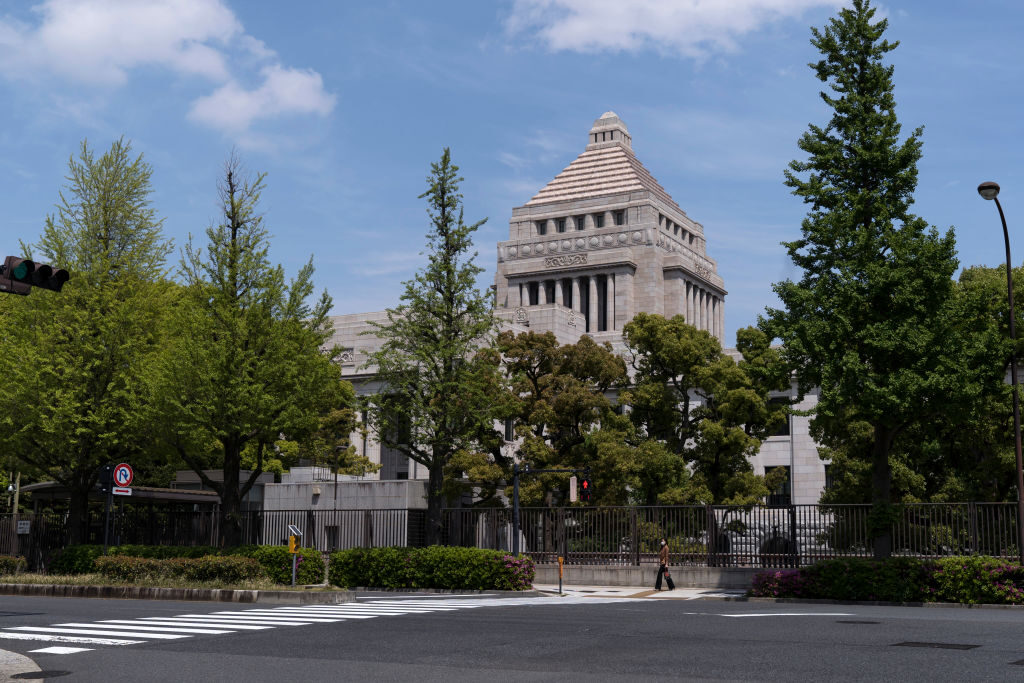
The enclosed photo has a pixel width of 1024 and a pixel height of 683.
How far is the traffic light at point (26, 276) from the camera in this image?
14.7 meters

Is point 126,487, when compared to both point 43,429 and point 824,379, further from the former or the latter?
point 824,379

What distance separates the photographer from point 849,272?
→ 2897 cm

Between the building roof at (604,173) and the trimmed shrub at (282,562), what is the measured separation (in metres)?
89.2

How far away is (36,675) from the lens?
11.9 m

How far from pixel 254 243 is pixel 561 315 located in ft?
152

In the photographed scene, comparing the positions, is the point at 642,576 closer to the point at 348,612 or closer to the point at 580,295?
the point at 348,612

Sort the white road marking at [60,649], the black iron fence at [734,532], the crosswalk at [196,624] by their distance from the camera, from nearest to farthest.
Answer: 1. the white road marking at [60,649]
2. the crosswalk at [196,624]
3. the black iron fence at [734,532]

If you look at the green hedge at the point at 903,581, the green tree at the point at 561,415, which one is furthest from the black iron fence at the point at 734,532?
the green tree at the point at 561,415

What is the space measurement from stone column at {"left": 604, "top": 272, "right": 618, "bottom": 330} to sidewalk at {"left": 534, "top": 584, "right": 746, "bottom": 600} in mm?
72094

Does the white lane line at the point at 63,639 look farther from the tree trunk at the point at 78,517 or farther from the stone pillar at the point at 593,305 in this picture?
the stone pillar at the point at 593,305

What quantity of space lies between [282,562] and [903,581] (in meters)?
17.5

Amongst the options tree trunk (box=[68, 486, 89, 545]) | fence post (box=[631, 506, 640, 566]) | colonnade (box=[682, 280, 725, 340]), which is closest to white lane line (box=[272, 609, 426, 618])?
fence post (box=[631, 506, 640, 566])

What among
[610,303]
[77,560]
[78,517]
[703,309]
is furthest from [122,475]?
[703,309]

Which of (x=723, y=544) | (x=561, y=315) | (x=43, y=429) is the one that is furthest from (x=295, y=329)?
(x=561, y=315)
